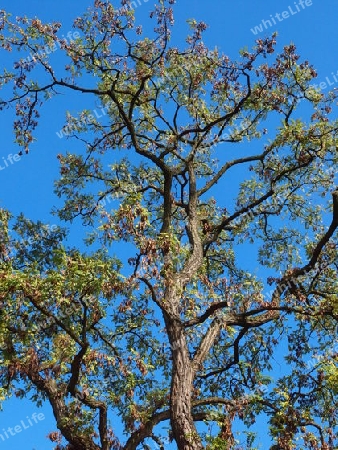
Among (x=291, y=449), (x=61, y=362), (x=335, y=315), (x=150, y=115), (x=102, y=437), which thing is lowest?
(x=291, y=449)

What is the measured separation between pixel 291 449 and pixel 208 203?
1050 centimetres

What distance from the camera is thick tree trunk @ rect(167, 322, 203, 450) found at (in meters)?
11.5

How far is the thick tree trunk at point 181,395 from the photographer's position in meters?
11.5

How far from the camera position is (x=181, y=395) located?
39.7ft

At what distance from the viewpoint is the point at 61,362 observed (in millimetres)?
14195

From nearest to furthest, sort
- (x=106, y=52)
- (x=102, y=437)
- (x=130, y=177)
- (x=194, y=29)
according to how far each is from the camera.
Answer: (x=102, y=437)
(x=106, y=52)
(x=194, y=29)
(x=130, y=177)

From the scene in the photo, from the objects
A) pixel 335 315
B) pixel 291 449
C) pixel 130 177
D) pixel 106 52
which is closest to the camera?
pixel 291 449

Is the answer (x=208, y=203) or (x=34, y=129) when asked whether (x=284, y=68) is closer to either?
(x=208, y=203)

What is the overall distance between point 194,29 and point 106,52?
9.77 feet

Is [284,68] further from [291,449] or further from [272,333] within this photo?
[291,449]

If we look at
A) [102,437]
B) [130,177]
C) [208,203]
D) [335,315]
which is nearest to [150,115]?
[130,177]

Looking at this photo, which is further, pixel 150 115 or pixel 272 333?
pixel 150 115

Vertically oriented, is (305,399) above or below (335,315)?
below

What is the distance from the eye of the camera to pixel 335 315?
45.6 ft
